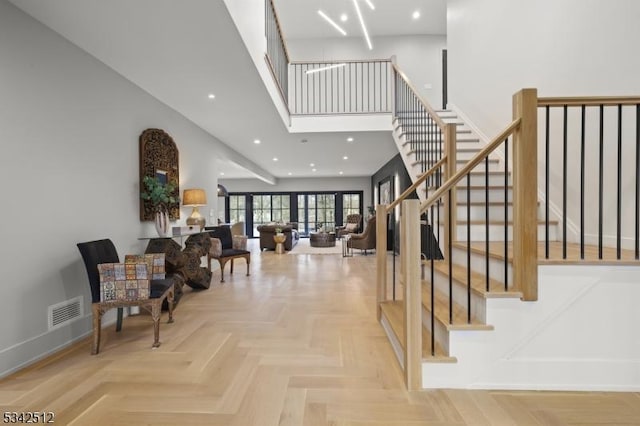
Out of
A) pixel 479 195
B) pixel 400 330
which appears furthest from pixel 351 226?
pixel 400 330

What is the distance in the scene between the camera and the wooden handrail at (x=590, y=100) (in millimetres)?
1725

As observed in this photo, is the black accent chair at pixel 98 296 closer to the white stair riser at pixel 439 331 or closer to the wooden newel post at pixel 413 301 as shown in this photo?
the wooden newel post at pixel 413 301

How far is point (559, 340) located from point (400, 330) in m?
0.97

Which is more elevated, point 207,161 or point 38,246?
point 207,161

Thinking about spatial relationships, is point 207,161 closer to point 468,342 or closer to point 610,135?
point 468,342

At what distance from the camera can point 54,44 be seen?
2477 millimetres

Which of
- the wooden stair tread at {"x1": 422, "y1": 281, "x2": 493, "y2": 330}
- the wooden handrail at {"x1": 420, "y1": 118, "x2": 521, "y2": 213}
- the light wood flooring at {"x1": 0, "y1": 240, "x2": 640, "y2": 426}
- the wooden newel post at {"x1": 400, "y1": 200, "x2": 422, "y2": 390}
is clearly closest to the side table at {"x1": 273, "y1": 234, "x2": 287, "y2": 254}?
the light wood flooring at {"x1": 0, "y1": 240, "x2": 640, "y2": 426}

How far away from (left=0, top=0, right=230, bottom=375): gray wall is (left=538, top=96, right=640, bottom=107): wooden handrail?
142 inches

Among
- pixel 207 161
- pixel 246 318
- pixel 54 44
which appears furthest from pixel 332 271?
pixel 54 44

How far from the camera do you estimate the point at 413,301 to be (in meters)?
1.84

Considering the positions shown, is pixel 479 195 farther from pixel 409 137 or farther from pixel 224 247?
pixel 224 247

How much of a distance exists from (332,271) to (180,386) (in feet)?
12.7

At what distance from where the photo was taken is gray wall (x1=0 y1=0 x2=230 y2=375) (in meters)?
2.14

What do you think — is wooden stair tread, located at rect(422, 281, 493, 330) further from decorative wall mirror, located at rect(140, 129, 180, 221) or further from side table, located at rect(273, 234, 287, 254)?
side table, located at rect(273, 234, 287, 254)
